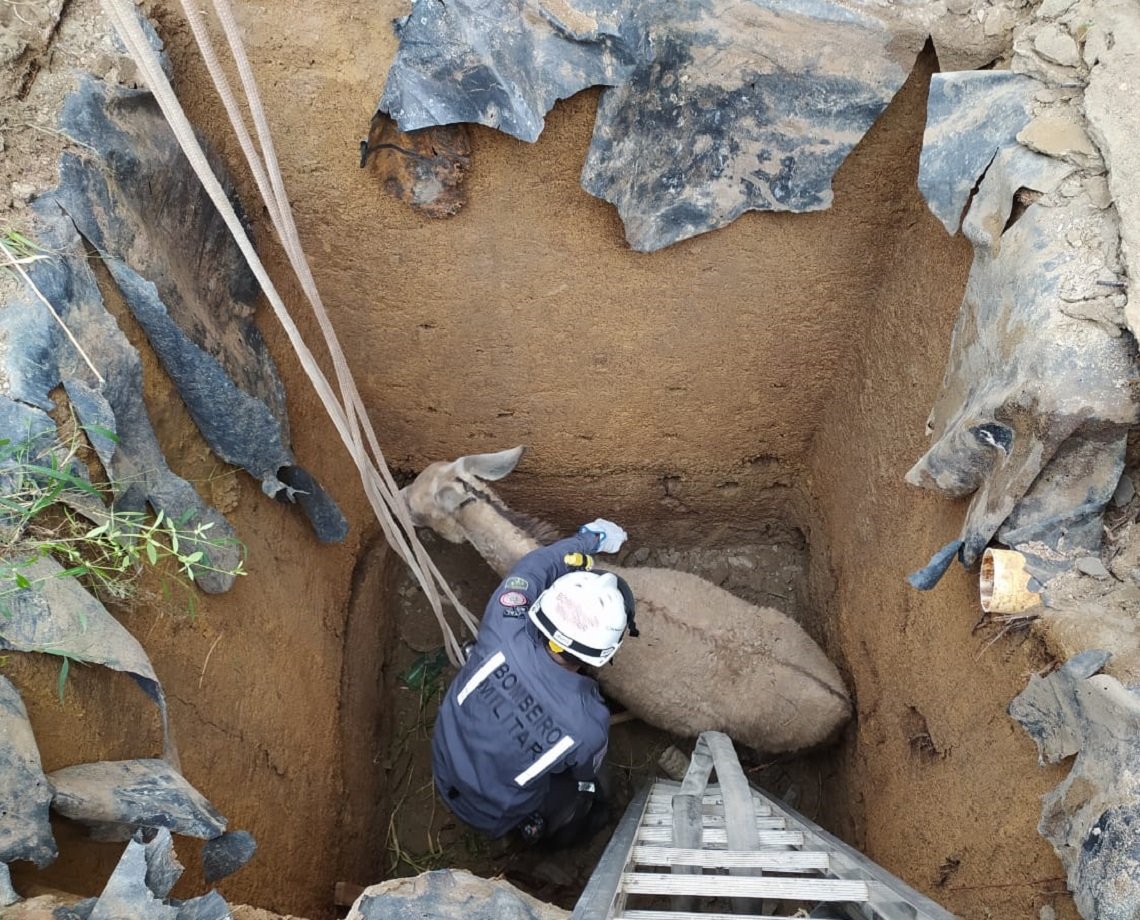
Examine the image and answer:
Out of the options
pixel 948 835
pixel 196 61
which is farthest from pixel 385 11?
pixel 948 835

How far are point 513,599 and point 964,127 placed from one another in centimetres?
187

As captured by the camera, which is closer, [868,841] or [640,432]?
[868,841]

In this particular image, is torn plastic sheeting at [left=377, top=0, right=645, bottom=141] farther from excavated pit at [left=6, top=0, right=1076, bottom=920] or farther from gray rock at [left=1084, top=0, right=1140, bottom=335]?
gray rock at [left=1084, top=0, right=1140, bottom=335]

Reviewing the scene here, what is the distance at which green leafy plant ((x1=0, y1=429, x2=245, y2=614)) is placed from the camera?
183 cm

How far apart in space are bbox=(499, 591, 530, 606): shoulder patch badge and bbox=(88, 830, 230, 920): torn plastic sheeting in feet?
4.35

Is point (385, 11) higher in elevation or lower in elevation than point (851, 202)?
higher

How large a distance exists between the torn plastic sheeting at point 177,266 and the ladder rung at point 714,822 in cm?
150

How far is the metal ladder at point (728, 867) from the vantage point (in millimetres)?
1834

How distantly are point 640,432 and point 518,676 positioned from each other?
128 centimetres

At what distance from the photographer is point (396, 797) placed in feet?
12.5

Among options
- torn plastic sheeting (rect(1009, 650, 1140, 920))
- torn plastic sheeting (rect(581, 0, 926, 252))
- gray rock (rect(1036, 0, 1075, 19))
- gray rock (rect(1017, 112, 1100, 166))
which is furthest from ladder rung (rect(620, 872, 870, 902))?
gray rock (rect(1036, 0, 1075, 19))

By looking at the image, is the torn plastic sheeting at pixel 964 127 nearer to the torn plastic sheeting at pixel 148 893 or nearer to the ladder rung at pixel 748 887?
the ladder rung at pixel 748 887

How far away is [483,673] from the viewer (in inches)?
111

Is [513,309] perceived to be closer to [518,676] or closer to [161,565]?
[518,676]
